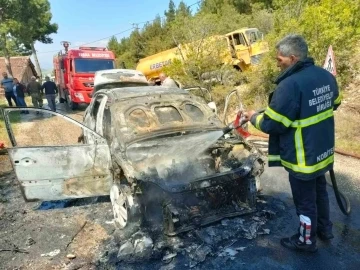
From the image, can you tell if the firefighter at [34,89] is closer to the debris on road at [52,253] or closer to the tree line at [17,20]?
the tree line at [17,20]

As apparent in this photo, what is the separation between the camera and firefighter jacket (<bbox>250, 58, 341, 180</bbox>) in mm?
2846

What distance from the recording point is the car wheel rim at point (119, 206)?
150 inches

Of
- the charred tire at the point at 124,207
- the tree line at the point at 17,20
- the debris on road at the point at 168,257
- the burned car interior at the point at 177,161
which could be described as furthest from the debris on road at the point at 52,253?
the tree line at the point at 17,20

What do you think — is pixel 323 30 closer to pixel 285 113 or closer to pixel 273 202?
pixel 273 202

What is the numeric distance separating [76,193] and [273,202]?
2.69 meters

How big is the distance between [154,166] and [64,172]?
122 cm

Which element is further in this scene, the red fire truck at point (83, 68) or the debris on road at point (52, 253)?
the red fire truck at point (83, 68)

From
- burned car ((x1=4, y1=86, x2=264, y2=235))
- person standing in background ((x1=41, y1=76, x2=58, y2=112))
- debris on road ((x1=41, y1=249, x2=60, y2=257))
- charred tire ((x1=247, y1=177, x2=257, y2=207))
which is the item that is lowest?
debris on road ((x1=41, y1=249, x2=60, y2=257))

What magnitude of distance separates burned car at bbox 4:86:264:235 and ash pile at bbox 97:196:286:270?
139 mm

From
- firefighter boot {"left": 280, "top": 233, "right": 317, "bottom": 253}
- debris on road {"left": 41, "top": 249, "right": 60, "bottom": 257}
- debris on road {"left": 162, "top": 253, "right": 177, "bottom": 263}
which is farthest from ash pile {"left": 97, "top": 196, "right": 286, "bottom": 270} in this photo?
debris on road {"left": 41, "top": 249, "right": 60, "bottom": 257}

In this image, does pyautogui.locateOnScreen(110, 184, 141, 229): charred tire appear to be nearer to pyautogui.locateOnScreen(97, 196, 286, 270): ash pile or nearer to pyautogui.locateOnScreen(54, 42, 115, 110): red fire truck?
pyautogui.locateOnScreen(97, 196, 286, 270): ash pile

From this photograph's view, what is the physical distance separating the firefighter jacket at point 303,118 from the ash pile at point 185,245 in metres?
1.08

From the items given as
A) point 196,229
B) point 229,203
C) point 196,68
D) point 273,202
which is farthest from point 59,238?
point 196,68

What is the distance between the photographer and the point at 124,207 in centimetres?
383
